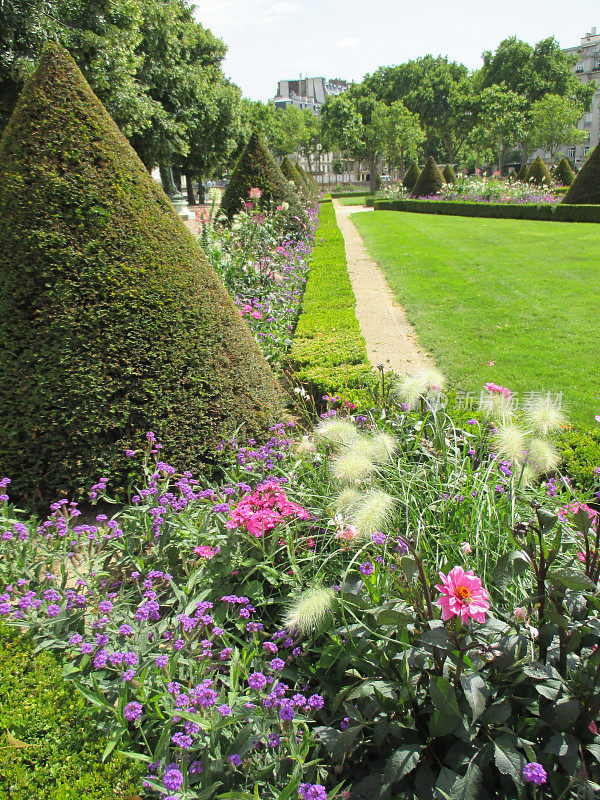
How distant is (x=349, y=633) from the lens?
5.90 feet

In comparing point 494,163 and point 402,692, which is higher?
point 494,163

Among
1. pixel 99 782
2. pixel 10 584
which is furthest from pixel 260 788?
pixel 10 584

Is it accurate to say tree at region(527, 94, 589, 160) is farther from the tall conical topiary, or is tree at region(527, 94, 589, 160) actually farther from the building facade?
the tall conical topiary

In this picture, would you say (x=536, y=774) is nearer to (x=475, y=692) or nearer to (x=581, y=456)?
(x=475, y=692)

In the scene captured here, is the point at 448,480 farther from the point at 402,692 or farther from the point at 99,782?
the point at 99,782

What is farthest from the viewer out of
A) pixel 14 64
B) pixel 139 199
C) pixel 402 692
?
pixel 14 64

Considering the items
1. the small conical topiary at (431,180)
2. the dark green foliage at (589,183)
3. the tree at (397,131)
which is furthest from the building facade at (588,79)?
the dark green foliage at (589,183)

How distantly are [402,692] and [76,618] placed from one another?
128 centimetres

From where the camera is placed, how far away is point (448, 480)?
2.51m

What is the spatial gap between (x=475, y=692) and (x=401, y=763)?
0.30m

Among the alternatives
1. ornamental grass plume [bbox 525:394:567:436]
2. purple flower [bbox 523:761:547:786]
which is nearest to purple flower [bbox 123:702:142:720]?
purple flower [bbox 523:761:547:786]

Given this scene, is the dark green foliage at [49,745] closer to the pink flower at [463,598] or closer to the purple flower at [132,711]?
the purple flower at [132,711]

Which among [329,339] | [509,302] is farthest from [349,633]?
[509,302]

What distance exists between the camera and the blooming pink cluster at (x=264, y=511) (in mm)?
2318
